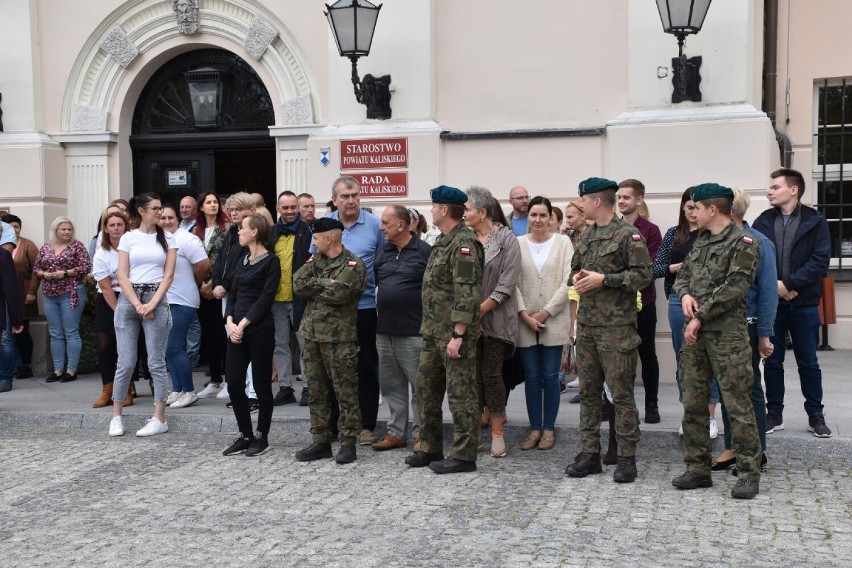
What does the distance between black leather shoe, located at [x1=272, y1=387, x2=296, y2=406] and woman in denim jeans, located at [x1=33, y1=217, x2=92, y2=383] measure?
9.30 ft

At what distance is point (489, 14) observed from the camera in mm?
10258

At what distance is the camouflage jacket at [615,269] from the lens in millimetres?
6395

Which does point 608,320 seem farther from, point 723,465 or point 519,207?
point 519,207

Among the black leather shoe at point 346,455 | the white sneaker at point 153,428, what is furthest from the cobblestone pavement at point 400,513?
the white sneaker at point 153,428

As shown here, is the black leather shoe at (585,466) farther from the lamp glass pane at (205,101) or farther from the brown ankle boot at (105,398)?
the lamp glass pane at (205,101)

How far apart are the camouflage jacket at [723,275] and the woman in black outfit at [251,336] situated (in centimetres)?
295

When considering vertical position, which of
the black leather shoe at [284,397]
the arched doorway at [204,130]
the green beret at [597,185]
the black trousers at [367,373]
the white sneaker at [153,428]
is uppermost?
the arched doorway at [204,130]

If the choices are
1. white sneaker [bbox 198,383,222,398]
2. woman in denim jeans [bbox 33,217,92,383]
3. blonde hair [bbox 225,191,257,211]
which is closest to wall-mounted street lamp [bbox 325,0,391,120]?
blonde hair [bbox 225,191,257,211]

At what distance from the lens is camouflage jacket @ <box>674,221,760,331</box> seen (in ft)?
19.6

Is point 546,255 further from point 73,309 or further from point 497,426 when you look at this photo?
point 73,309

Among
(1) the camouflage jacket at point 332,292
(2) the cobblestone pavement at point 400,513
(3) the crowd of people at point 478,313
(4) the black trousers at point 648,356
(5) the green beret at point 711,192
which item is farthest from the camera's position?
(4) the black trousers at point 648,356

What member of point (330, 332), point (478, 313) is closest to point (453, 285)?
point (478, 313)

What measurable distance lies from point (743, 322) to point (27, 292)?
7800 mm

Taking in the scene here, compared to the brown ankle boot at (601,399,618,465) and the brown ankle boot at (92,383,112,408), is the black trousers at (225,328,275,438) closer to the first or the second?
the brown ankle boot at (92,383,112,408)
